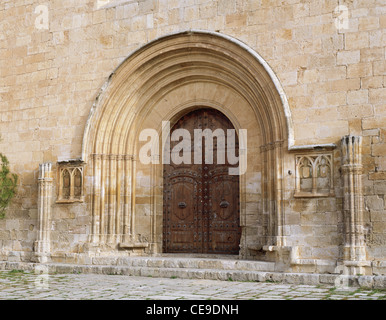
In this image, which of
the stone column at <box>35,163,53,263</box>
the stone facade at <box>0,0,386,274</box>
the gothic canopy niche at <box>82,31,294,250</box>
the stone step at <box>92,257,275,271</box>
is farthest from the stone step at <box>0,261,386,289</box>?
the gothic canopy niche at <box>82,31,294,250</box>

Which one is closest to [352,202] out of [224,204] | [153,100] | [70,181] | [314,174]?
[314,174]

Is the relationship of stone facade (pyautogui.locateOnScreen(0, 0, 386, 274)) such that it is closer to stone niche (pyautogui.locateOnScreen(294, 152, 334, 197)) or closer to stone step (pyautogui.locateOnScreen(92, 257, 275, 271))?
stone niche (pyautogui.locateOnScreen(294, 152, 334, 197))

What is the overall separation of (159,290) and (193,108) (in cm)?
390

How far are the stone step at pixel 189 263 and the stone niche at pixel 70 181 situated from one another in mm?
1231

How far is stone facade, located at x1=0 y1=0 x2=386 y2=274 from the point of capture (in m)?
7.33

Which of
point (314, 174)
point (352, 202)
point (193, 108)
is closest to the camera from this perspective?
point (352, 202)

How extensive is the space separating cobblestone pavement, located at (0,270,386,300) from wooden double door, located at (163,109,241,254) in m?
1.54

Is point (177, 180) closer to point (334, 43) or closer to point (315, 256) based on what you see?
→ point (315, 256)

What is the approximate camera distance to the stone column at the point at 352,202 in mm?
7000

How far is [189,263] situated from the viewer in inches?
315

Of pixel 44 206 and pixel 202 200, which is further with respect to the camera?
pixel 44 206

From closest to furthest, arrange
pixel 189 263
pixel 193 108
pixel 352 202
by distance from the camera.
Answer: pixel 352 202 < pixel 189 263 < pixel 193 108

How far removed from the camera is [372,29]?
24.2 ft

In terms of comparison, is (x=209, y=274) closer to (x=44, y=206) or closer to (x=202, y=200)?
(x=202, y=200)
